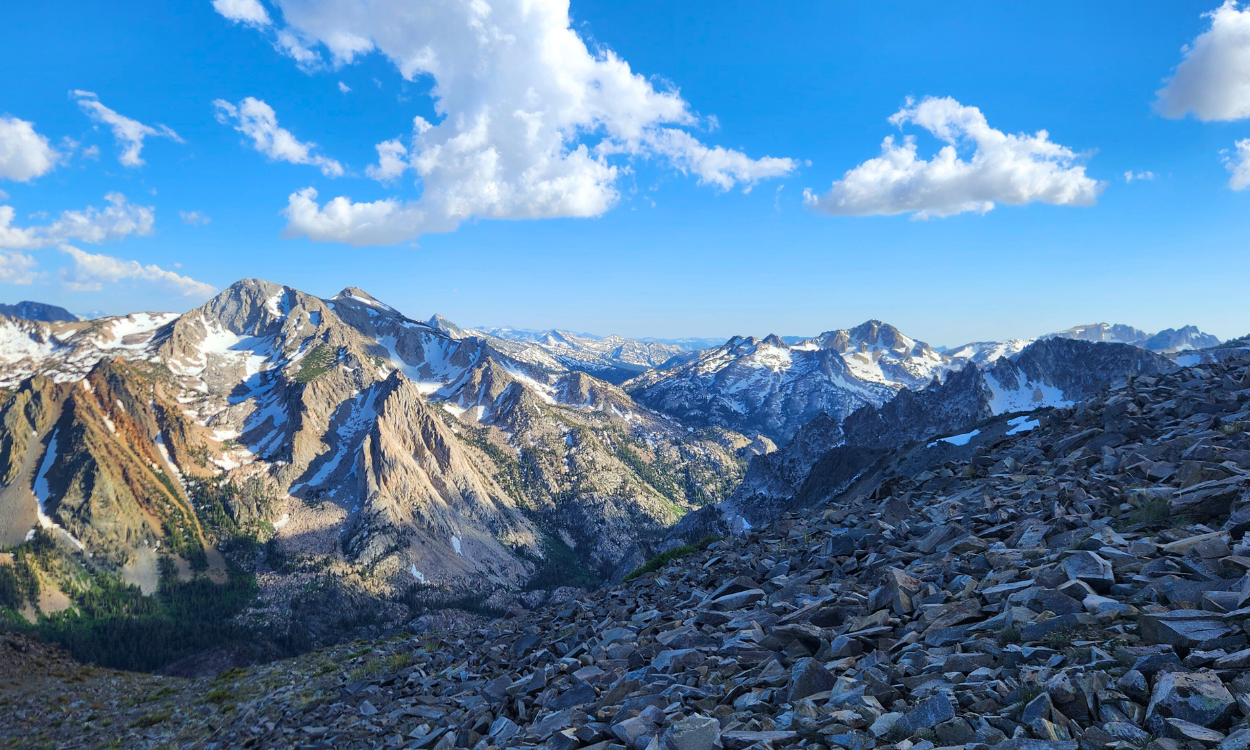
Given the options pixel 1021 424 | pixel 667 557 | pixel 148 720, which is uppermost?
pixel 1021 424

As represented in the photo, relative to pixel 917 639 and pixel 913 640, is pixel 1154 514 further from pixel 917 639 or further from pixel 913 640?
pixel 913 640

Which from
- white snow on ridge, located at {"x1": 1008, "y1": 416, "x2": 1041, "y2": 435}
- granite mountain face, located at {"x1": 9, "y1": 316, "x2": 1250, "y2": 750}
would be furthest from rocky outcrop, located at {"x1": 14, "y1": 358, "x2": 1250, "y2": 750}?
white snow on ridge, located at {"x1": 1008, "y1": 416, "x2": 1041, "y2": 435}

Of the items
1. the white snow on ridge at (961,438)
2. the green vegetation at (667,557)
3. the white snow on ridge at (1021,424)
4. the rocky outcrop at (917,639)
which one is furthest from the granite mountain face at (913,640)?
the white snow on ridge at (961,438)

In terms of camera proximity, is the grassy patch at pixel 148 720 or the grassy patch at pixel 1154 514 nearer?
the grassy patch at pixel 1154 514

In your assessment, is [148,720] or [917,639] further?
[148,720]

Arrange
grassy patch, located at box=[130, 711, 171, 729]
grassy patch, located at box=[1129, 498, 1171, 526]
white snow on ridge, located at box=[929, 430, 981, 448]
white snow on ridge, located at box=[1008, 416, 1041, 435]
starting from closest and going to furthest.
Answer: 1. grassy patch, located at box=[1129, 498, 1171, 526]
2. grassy patch, located at box=[130, 711, 171, 729]
3. white snow on ridge, located at box=[1008, 416, 1041, 435]
4. white snow on ridge, located at box=[929, 430, 981, 448]

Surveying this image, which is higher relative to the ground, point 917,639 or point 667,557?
point 917,639

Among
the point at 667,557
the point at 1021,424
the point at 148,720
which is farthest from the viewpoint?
the point at 1021,424

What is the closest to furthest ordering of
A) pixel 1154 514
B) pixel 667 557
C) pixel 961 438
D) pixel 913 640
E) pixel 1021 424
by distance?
pixel 913 640, pixel 1154 514, pixel 667 557, pixel 1021 424, pixel 961 438

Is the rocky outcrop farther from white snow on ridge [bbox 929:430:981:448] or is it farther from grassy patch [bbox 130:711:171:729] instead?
white snow on ridge [bbox 929:430:981:448]

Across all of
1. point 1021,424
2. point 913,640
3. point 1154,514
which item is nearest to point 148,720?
point 913,640

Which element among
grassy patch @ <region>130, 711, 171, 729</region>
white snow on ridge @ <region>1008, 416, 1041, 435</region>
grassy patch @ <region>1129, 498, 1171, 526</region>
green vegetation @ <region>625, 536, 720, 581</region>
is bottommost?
grassy patch @ <region>130, 711, 171, 729</region>

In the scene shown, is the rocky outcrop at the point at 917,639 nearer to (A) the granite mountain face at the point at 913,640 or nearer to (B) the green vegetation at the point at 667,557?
(A) the granite mountain face at the point at 913,640

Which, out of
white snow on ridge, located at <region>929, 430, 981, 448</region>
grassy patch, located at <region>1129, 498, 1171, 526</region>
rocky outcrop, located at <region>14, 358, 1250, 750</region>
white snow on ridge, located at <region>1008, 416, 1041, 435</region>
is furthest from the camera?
white snow on ridge, located at <region>929, 430, 981, 448</region>
